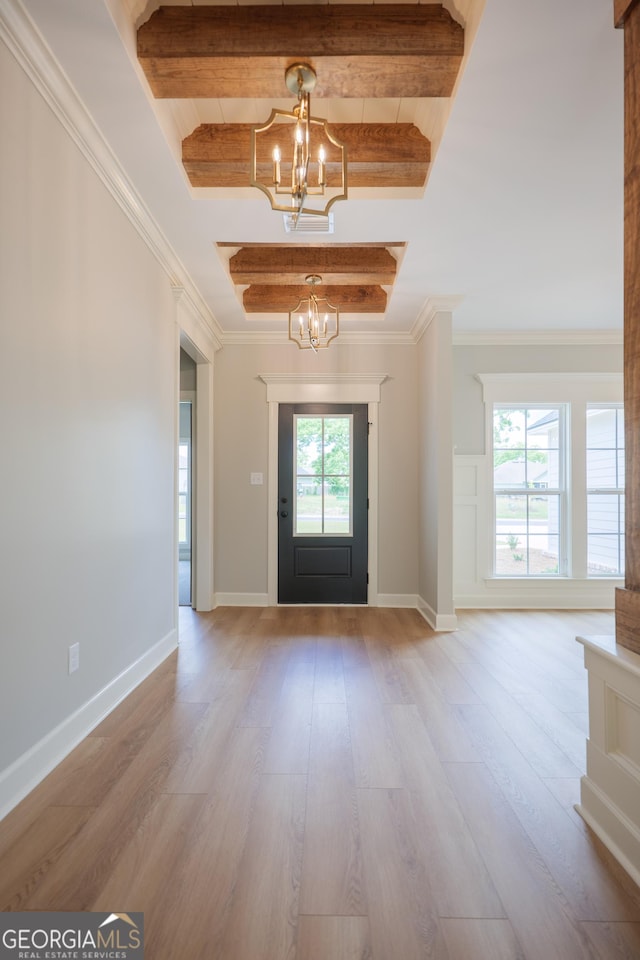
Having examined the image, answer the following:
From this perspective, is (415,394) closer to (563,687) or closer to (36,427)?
(563,687)

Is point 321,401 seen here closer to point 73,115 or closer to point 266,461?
point 266,461

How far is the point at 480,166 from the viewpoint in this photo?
99.4 inches

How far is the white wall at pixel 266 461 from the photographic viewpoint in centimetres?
514

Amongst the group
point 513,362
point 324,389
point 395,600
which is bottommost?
point 395,600

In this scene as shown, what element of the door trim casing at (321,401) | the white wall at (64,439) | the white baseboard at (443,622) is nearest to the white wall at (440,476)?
the white baseboard at (443,622)

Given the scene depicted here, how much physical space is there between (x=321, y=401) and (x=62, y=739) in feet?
12.0

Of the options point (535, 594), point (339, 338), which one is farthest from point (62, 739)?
point (535, 594)

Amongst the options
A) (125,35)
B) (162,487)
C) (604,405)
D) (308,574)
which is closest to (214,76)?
(125,35)

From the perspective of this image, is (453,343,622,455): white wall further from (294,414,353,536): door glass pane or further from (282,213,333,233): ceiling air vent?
(282,213,333,233): ceiling air vent

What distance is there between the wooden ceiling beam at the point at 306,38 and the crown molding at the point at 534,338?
3.33 m

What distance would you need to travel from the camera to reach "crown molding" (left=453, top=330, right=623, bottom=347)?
5172 mm

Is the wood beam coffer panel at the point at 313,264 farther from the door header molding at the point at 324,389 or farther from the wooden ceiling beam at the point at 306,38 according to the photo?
the wooden ceiling beam at the point at 306,38

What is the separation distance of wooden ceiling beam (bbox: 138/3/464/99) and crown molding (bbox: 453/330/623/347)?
3.33 meters

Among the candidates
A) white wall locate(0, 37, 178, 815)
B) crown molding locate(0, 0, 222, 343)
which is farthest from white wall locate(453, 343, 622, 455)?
white wall locate(0, 37, 178, 815)
